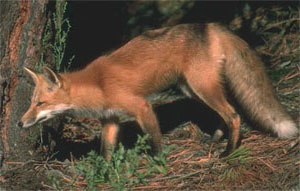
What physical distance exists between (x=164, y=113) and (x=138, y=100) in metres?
1.55

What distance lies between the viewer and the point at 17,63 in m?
4.96

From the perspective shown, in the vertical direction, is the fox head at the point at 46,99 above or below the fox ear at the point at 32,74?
below

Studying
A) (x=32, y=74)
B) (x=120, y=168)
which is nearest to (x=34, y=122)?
(x=32, y=74)

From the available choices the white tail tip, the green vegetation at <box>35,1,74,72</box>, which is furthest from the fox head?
the white tail tip

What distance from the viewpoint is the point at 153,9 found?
762cm

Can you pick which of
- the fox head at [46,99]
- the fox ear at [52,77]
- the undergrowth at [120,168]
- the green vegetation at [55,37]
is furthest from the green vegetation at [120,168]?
the green vegetation at [55,37]

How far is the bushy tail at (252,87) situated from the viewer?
529cm

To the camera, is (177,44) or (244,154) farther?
(177,44)

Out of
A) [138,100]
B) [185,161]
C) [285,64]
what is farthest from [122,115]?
[285,64]

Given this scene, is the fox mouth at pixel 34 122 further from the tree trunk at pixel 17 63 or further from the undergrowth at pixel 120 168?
the undergrowth at pixel 120 168

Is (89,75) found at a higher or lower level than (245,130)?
higher

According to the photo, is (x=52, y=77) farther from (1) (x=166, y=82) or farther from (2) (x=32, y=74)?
(1) (x=166, y=82)

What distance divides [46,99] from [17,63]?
45cm

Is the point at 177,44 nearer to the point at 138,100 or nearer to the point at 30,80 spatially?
the point at 138,100
